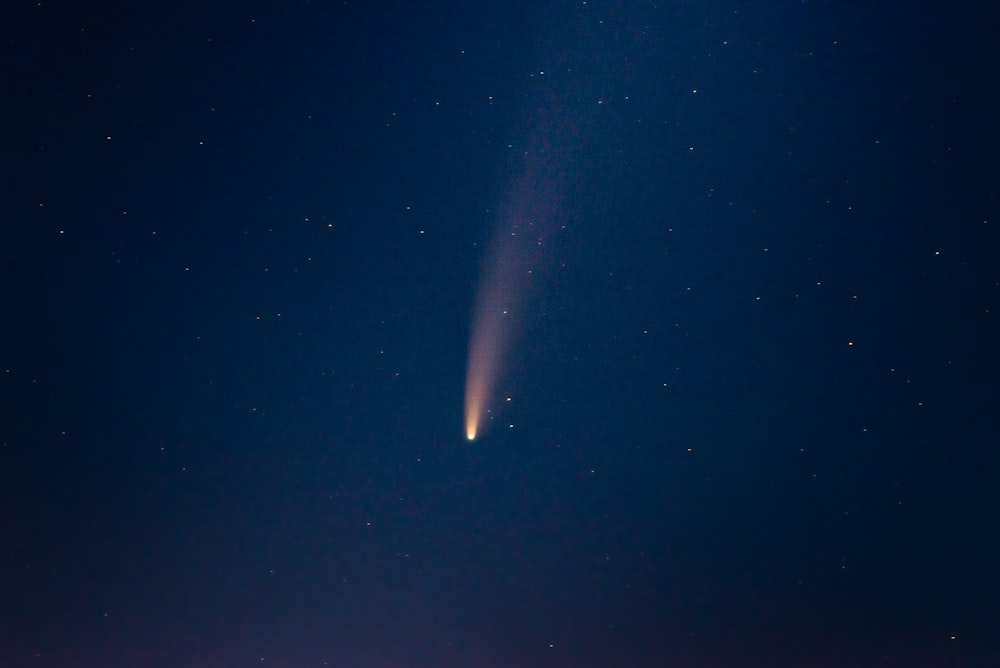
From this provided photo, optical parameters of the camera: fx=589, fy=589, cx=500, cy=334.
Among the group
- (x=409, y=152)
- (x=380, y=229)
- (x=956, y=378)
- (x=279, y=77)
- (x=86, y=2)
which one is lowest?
(x=956, y=378)

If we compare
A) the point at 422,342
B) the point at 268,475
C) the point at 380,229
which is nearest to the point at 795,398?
the point at 422,342

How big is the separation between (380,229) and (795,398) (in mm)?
1134

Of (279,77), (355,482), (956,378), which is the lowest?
(956,378)

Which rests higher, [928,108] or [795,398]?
[928,108]

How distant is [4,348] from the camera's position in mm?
1456

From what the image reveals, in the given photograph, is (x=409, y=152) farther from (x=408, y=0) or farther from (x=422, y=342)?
(x=422, y=342)

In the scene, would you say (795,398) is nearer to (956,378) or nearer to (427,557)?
(956,378)

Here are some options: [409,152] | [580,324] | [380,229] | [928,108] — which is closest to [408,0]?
[409,152]

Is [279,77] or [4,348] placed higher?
[279,77]

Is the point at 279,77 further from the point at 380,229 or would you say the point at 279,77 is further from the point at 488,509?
the point at 488,509

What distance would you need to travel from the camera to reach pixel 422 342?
1497mm

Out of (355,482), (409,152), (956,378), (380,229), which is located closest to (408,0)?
(409,152)

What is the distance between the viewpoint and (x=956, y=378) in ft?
4.92

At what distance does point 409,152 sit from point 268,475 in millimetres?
894
